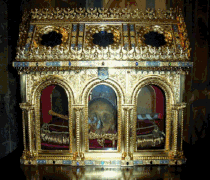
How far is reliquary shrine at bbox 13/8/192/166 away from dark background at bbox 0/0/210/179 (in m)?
0.63

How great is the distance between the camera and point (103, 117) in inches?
129

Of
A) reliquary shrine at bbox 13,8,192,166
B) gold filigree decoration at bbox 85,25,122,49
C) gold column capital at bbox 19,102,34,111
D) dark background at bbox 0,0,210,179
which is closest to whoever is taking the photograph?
reliquary shrine at bbox 13,8,192,166

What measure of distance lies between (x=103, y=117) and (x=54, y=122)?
835mm

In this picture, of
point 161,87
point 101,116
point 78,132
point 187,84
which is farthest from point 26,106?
point 187,84

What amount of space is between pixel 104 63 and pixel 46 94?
1129mm

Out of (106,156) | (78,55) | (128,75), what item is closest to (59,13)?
(78,55)

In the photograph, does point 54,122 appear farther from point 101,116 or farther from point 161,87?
point 161,87

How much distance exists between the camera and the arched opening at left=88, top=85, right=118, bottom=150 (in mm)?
3270

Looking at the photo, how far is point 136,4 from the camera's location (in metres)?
5.28

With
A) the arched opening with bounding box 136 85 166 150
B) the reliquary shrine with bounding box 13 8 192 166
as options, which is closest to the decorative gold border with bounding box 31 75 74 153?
the reliquary shrine with bounding box 13 8 192 166

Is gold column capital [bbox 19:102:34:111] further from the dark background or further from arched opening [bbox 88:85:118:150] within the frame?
arched opening [bbox 88:85:118:150]

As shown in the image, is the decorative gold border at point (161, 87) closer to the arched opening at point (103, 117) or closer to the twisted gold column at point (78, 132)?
the arched opening at point (103, 117)

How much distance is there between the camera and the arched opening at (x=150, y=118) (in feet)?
10.9

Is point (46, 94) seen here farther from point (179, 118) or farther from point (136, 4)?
point (136, 4)
